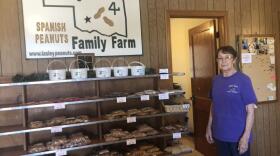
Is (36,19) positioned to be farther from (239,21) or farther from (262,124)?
(262,124)

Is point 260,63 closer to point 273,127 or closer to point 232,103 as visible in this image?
point 273,127

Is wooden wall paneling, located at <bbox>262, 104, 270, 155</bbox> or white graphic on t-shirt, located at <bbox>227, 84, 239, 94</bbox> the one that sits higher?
white graphic on t-shirt, located at <bbox>227, 84, 239, 94</bbox>

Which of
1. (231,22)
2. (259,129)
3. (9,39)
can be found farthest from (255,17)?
(9,39)

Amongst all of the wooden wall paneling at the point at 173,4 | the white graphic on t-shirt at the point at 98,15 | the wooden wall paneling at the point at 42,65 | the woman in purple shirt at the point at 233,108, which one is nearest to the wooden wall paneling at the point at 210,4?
the wooden wall paneling at the point at 173,4

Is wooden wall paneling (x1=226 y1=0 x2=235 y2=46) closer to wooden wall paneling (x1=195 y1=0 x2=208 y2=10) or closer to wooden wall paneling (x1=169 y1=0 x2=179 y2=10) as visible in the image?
wooden wall paneling (x1=195 y1=0 x2=208 y2=10)

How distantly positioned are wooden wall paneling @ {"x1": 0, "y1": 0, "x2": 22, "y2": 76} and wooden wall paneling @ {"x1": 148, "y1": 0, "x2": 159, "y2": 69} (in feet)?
4.59

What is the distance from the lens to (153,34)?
3154 mm

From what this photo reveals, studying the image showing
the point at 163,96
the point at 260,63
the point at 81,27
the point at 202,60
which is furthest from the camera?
the point at 202,60

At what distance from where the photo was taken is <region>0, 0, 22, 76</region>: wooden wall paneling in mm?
2629

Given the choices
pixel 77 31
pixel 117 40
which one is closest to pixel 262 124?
pixel 117 40

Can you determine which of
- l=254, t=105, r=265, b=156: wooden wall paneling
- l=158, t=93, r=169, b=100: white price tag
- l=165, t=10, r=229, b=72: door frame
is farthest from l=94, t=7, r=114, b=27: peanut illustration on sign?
l=254, t=105, r=265, b=156: wooden wall paneling

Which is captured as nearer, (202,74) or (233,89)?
(233,89)

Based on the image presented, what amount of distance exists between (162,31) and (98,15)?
0.77m

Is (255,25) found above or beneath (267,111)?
above
